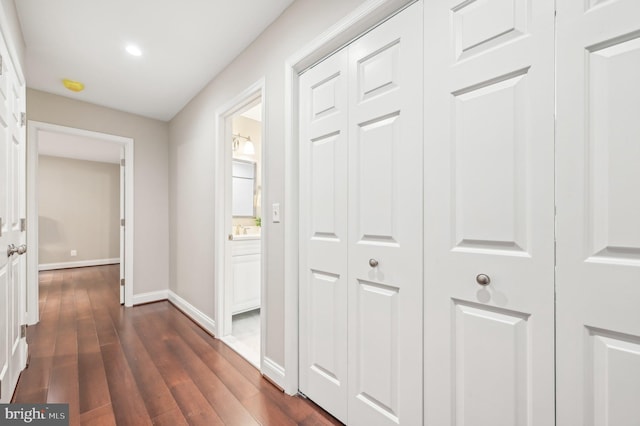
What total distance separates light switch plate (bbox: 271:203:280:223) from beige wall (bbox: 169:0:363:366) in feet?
0.10

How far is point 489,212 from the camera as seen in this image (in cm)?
99

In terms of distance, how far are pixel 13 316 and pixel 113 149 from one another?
4.55 m

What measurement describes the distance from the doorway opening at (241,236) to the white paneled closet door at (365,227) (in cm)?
50

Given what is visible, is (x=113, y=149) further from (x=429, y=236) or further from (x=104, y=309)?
(x=429, y=236)

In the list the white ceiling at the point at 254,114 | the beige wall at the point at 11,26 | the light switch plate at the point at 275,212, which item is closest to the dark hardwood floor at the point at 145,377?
the light switch plate at the point at 275,212

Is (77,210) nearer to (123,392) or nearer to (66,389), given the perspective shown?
(66,389)

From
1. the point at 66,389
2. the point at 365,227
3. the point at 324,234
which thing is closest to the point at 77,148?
the point at 66,389

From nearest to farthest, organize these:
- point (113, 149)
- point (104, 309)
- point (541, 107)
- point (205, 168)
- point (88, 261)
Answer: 1. point (541, 107)
2. point (205, 168)
3. point (104, 309)
4. point (113, 149)
5. point (88, 261)

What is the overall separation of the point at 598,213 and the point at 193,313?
3.37 meters

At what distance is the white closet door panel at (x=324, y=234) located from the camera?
1.50 meters

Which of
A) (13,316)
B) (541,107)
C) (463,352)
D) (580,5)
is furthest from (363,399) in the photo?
(13,316)

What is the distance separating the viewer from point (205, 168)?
9.61 ft

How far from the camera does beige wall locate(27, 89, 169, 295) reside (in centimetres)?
340
